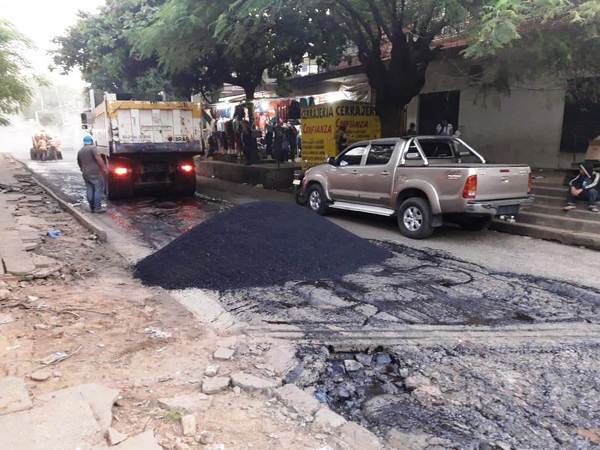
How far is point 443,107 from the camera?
A: 50.4 feet

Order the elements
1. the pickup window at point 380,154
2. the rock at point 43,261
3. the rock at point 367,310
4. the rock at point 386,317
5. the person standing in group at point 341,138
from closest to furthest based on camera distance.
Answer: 1. the rock at point 386,317
2. the rock at point 367,310
3. the rock at point 43,261
4. the pickup window at point 380,154
5. the person standing in group at point 341,138

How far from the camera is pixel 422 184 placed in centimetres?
833

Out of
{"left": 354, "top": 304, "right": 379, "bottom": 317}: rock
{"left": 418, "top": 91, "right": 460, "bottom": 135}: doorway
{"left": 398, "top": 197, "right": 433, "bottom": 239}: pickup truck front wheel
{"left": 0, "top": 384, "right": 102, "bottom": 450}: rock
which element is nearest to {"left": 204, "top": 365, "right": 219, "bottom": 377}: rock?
{"left": 0, "top": 384, "right": 102, "bottom": 450}: rock

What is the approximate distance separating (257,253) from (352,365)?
9.13ft

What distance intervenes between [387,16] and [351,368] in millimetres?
9478

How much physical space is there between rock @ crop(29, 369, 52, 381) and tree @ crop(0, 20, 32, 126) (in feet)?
47.4

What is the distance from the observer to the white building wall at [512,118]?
12.4 metres

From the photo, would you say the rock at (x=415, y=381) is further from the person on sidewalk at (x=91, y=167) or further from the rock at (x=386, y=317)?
the person on sidewalk at (x=91, y=167)

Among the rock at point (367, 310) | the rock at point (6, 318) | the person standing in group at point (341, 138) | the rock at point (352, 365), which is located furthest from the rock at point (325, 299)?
the person standing in group at point (341, 138)

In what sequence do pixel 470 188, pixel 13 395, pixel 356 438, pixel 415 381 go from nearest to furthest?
pixel 356 438 → pixel 13 395 → pixel 415 381 → pixel 470 188

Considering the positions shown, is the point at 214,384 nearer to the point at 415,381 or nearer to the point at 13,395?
the point at 13,395

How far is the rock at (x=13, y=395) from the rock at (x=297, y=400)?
166cm

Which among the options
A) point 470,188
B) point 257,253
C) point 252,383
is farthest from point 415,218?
point 252,383

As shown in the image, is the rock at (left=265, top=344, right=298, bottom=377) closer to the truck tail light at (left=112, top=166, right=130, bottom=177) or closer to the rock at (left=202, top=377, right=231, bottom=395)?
the rock at (left=202, top=377, right=231, bottom=395)
